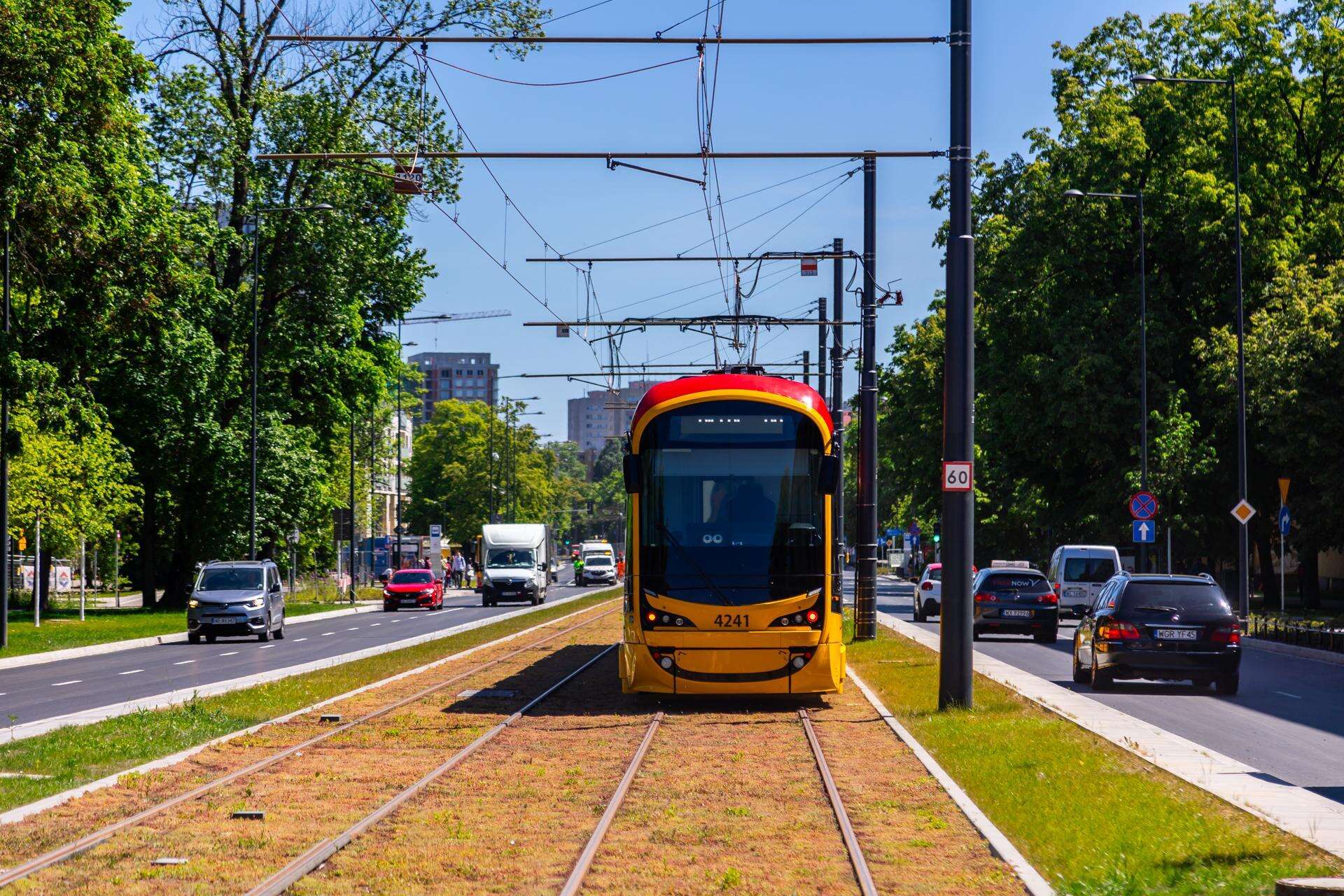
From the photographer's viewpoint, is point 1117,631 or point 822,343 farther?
point 822,343

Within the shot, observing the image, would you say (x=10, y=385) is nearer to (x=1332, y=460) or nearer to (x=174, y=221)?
(x=174, y=221)

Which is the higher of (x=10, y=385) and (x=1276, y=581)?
(x=10, y=385)

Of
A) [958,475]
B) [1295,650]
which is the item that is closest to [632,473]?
[958,475]

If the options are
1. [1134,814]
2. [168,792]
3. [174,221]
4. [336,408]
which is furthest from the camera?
[336,408]

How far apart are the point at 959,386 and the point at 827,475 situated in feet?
5.89

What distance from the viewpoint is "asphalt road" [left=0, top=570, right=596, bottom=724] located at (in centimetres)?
2223

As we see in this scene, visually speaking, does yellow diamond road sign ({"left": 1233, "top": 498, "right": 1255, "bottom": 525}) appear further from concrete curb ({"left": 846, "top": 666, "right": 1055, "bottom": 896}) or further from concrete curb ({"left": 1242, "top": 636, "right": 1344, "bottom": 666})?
concrete curb ({"left": 846, "top": 666, "right": 1055, "bottom": 896})

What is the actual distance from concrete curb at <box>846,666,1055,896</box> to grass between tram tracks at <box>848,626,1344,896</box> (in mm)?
90

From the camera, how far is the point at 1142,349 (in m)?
47.8

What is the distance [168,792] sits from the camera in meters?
11.9

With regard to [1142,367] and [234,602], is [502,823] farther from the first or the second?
[1142,367]

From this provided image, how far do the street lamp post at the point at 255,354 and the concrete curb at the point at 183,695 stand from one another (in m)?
13.5

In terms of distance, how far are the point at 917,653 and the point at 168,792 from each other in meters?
18.4

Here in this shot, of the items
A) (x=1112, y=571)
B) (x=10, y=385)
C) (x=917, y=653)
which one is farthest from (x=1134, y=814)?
(x=1112, y=571)
